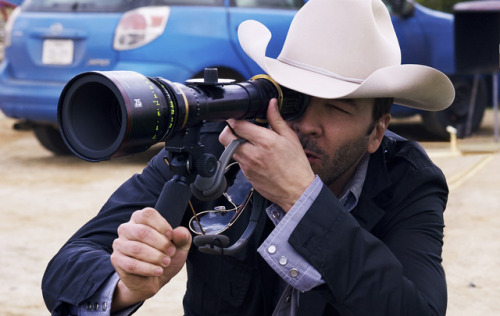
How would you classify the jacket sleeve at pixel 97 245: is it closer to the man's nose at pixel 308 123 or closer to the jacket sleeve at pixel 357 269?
the man's nose at pixel 308 123

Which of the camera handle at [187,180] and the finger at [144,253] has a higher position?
the camera handle at [187,180]

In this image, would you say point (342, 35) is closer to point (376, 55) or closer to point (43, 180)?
point (376, 55)

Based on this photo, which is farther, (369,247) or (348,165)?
(348,165)

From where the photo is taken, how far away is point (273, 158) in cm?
201

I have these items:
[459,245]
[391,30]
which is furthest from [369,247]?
[459,245]

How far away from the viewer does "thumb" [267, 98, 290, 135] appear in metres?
2.06

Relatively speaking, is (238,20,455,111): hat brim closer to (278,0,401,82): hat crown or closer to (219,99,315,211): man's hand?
(278,0,401,82): hat crown

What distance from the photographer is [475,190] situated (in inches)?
237

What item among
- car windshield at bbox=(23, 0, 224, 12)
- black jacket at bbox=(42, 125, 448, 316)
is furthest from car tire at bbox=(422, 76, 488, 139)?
black jacket at bbox=(42, 125, 448, 316)

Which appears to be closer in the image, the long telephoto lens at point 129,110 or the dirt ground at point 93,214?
the long telephoto lens at point 129,110

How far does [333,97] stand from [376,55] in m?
0.29

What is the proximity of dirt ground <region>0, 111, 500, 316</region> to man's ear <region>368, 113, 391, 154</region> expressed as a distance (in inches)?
62.7

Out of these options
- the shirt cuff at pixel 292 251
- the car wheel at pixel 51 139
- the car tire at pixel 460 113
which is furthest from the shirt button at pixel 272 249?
the car tire at pixel 460 113

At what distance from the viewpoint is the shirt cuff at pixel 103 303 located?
2.22 m
